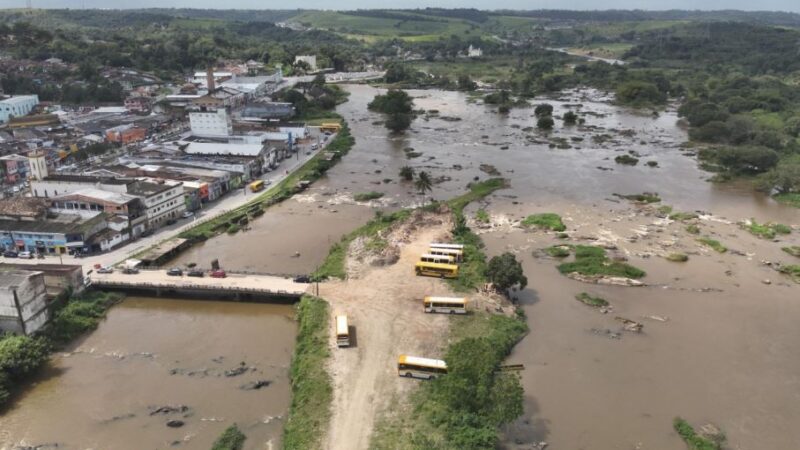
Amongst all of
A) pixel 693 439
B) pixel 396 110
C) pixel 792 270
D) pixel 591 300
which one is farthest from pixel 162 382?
pixel 396 110

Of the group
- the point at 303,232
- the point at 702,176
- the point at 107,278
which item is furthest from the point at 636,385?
the point at 702,176

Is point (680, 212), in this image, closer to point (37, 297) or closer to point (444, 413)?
point (444, 413)

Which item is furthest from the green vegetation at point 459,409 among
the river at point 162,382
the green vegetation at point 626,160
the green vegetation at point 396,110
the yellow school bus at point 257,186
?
the green vegetation at point 396,110

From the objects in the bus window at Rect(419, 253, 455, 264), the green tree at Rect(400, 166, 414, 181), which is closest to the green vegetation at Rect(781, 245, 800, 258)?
the bus window at Rect(419, 253, 455, 264)

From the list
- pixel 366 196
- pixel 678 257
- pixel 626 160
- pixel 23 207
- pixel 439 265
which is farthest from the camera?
pixel 626 160

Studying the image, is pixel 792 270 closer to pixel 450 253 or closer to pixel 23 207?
pixel 450 253

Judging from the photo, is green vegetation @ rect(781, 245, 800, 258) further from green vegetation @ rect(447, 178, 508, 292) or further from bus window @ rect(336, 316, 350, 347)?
bus window @ rect(336, 316, 350, 347)
